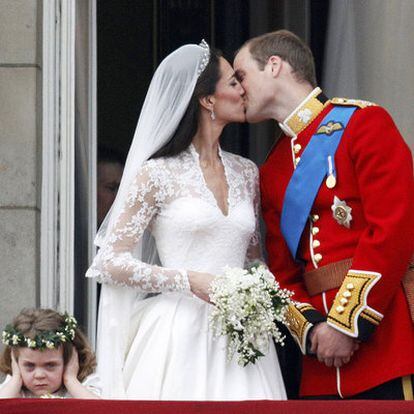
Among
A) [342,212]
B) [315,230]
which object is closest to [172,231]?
[315,230]

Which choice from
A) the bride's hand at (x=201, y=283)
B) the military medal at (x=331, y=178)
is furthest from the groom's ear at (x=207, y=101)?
the bride's hand at (x=201, y=283)

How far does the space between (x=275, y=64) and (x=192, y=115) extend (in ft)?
1.20

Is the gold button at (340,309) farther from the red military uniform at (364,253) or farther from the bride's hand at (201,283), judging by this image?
the bride's hand at (201,283)

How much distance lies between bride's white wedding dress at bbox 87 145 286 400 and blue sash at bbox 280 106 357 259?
5.7 inches

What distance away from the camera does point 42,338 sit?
6.12m

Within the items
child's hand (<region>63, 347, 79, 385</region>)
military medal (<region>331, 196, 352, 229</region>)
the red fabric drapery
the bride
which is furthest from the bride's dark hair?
the red fabric drapery

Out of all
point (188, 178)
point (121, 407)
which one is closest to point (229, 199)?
point (188, 178)

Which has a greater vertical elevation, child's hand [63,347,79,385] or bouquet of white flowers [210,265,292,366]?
bouquet of white flowers [210,265,292,366]

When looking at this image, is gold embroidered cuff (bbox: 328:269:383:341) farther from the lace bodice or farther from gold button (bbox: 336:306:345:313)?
the lace bodice

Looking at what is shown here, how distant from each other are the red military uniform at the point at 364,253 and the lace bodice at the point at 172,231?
0.82 feet

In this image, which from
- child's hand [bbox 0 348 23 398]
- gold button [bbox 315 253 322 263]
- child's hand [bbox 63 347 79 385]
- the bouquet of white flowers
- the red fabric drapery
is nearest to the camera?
the red fabric drapery

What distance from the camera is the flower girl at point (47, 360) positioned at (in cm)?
608

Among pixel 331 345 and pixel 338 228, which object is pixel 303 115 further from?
pixel 331 345

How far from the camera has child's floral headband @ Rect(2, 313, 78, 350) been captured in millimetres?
6109
